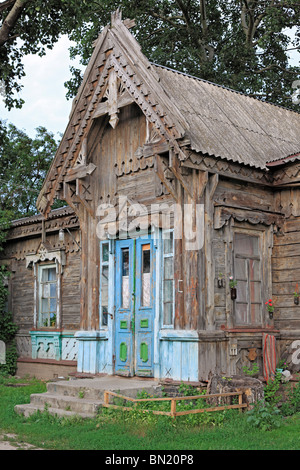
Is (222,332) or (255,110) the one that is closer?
(222,332)

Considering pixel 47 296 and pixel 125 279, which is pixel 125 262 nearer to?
pixel 125 279

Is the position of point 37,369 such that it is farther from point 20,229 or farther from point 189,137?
point 189,137

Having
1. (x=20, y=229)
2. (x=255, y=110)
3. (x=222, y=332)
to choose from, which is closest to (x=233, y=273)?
(x=222, y=332)

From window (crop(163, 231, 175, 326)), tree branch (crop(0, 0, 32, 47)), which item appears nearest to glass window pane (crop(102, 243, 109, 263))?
window (crop(163, 231, 175, 326))

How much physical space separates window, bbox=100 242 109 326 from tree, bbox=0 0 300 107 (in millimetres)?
10581

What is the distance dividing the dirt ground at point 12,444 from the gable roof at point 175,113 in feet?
15.6

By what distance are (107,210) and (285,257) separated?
3498 mm

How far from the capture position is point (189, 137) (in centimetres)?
968

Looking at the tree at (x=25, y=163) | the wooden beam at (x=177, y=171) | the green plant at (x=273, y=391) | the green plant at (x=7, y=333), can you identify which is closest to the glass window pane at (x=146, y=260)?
the wooden beam at (x=177, y=171)

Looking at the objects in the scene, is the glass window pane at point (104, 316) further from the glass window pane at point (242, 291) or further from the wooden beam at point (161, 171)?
the wooden beam at point (161, 171)

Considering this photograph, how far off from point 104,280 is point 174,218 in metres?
2.36

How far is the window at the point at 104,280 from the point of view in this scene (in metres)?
11.9

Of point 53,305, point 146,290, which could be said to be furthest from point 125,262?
point 53,305
